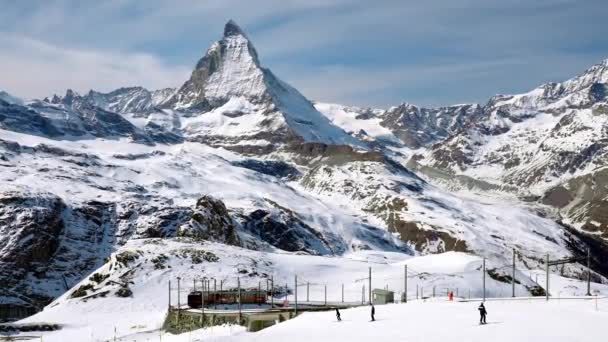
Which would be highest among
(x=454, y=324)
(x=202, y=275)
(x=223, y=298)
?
(x=454, y=324)

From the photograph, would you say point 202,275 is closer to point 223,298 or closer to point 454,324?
point 223,298

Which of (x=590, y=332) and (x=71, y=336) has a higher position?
(x=590, y=332)

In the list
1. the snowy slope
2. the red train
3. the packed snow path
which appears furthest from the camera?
the snowy slope

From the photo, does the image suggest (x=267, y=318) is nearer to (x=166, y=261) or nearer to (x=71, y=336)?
(x=71, y=336)

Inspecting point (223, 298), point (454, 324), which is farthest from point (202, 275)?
point (454, 324)

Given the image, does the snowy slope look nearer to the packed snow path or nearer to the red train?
the red train

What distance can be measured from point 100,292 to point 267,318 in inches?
2372

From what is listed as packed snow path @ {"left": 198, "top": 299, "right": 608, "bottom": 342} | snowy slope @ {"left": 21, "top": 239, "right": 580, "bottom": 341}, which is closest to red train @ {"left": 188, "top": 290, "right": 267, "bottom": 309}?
snowy slope @ {"left": 21, "top": 239, "right": 580, "bottom": 341}

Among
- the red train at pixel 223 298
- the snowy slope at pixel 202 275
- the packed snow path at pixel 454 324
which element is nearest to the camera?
the packed snow path at pixel 454 324

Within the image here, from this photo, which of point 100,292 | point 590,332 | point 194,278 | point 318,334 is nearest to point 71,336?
point 100,292

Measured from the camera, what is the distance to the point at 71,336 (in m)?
112

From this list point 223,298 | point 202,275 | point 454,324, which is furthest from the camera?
point 202,275

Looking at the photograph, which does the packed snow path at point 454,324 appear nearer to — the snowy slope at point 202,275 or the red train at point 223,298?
the red train at point 223,298

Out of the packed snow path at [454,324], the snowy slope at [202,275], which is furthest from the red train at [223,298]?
the packed snow path at [454,324]
